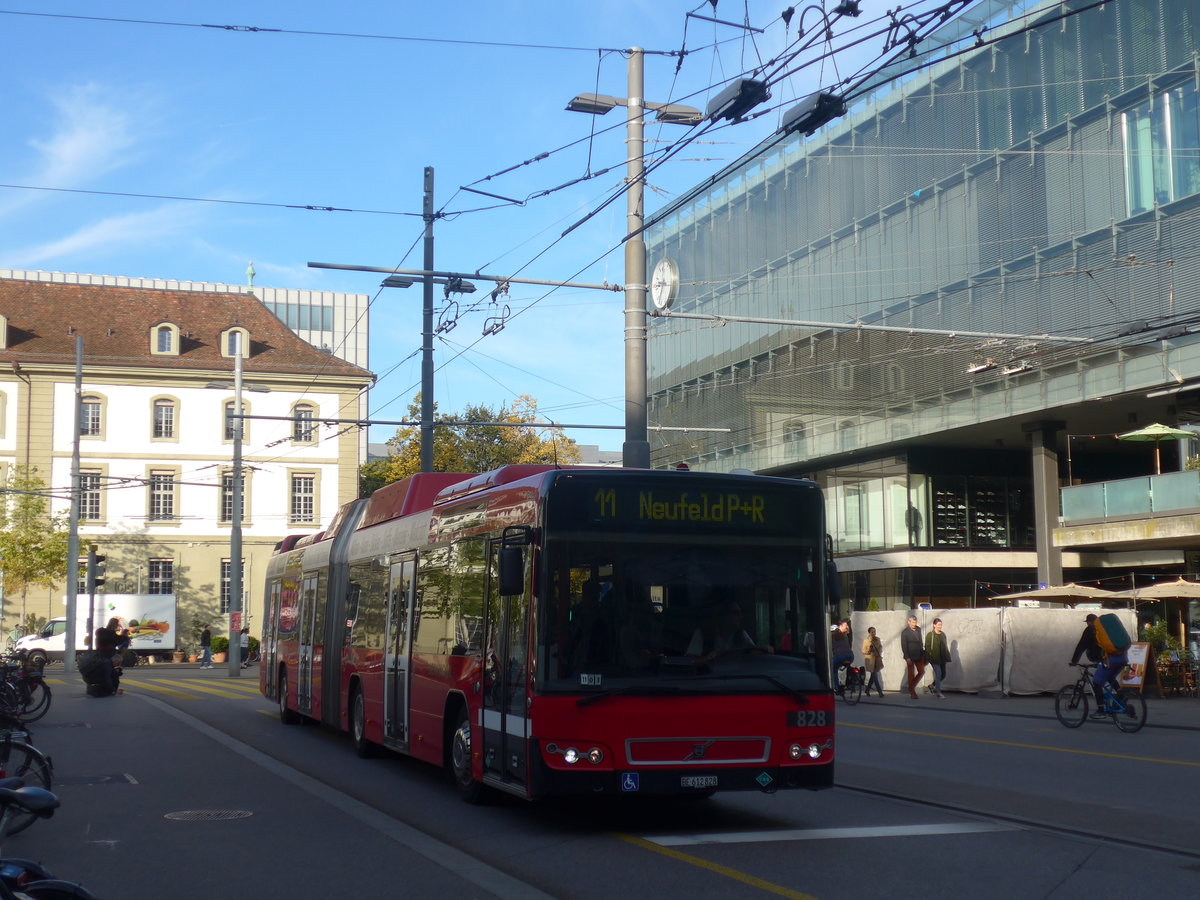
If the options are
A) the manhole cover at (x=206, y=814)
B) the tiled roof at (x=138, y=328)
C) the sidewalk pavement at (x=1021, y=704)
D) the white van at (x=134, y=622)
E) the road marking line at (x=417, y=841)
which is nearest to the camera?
the road marking line at (x=417, y=841)

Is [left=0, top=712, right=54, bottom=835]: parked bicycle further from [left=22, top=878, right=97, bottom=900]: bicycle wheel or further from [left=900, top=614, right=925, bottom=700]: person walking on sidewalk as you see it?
[left=900, top=614, right=925, bottom=700]: person walking on sidewalk

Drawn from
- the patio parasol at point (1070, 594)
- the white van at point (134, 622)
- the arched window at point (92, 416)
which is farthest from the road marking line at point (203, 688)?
the arched window at point (92, 416)

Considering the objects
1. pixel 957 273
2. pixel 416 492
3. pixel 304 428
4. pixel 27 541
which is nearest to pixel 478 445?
pixel 304 428

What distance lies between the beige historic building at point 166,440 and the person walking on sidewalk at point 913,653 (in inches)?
1399

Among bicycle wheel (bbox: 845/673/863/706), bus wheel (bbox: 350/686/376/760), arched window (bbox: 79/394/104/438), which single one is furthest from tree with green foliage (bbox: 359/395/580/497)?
bus wheel (bbox: 350/686/376/760)

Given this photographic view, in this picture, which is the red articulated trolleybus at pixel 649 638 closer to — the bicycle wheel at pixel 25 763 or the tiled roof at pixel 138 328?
the bicycle wheel at pixel 25 763

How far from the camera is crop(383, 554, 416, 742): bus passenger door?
14.0m

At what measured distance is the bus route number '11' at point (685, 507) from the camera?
1029cm

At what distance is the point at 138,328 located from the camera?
65.9 m

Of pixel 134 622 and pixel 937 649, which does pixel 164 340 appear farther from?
pixel 937 649

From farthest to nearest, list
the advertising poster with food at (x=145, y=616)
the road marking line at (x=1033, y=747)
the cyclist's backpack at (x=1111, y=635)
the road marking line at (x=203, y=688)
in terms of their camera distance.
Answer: the advertising poster with food at (x=145, y=616)
the road marking line at (x=203, y=688)
the cyclist's backpack at (x=1111, y=635)
the road marking line at (x=1033, y=747)

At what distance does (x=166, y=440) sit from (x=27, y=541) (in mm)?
8783

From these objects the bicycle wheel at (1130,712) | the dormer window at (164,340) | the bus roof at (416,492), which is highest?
the dormer window at (164,340)

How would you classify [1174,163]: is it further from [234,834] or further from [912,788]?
[234,834]
